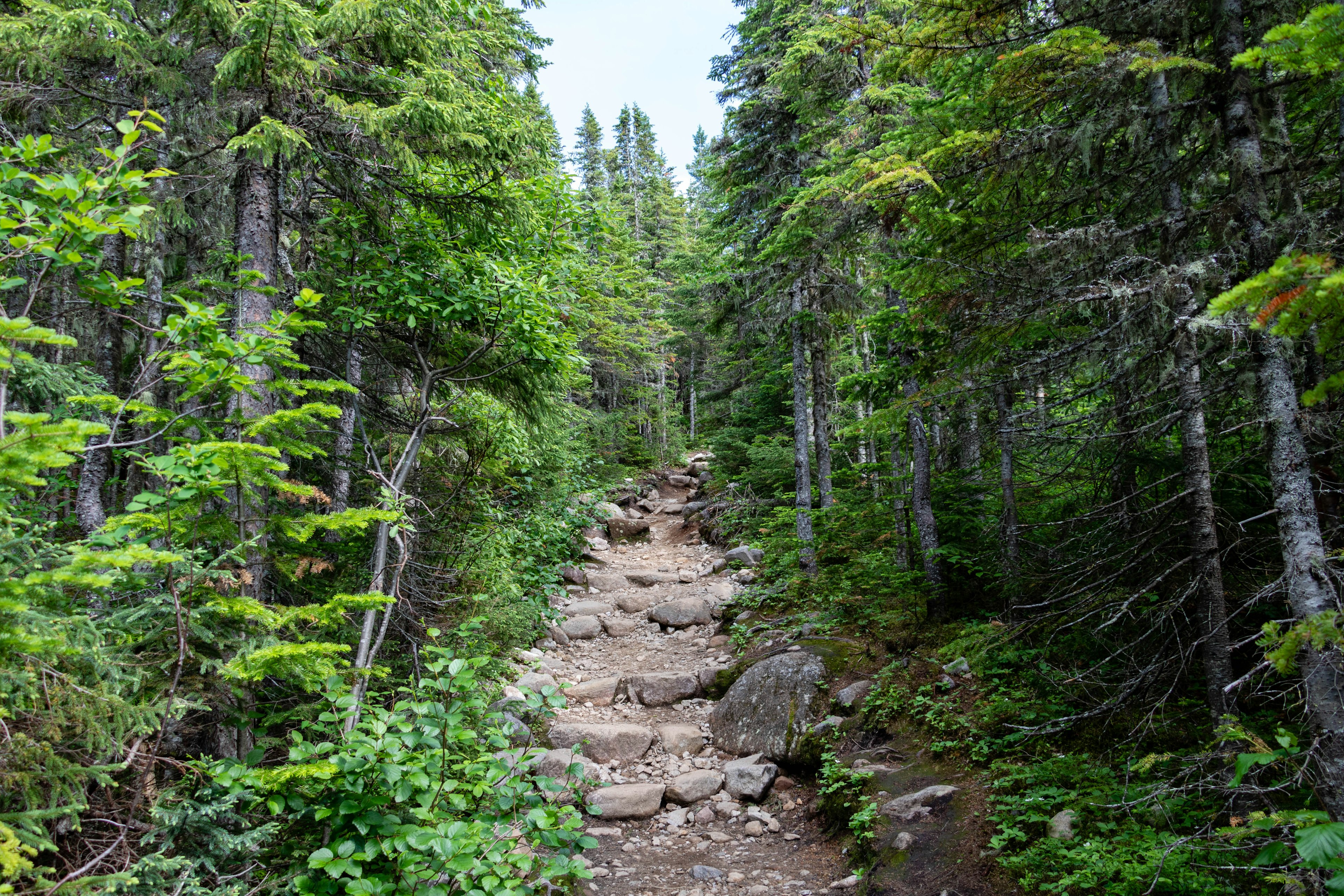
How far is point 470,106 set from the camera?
615 cm

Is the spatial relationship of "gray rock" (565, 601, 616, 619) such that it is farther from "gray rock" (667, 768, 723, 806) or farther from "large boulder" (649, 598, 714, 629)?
"gray rock" (667, 768, 723, 806)

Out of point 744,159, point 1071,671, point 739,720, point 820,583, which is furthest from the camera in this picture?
A: point 744,159

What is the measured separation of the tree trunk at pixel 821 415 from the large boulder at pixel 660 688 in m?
5.55

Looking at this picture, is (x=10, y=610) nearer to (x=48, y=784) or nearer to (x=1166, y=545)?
(x=48, y=784)

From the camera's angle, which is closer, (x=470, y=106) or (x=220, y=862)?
(x=220, y=862)

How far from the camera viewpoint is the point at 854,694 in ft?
26.6

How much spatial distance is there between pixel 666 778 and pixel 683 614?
5.50m

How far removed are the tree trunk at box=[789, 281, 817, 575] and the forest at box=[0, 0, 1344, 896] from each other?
2188 mm

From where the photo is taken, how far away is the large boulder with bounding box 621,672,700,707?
9977mm

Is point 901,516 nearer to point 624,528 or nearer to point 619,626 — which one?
point 619,626

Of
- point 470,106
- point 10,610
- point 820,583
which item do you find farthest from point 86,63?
point 820,583

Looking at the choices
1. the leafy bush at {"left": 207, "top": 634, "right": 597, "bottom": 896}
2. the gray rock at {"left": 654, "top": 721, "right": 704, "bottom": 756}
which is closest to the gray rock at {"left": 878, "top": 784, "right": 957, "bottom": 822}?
the gray rock at {"left": 654, "top": 721, "right": 704, "bottom": 756}

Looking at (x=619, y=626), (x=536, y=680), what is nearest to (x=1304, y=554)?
(x=536, y=680)

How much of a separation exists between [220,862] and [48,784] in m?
0.90
